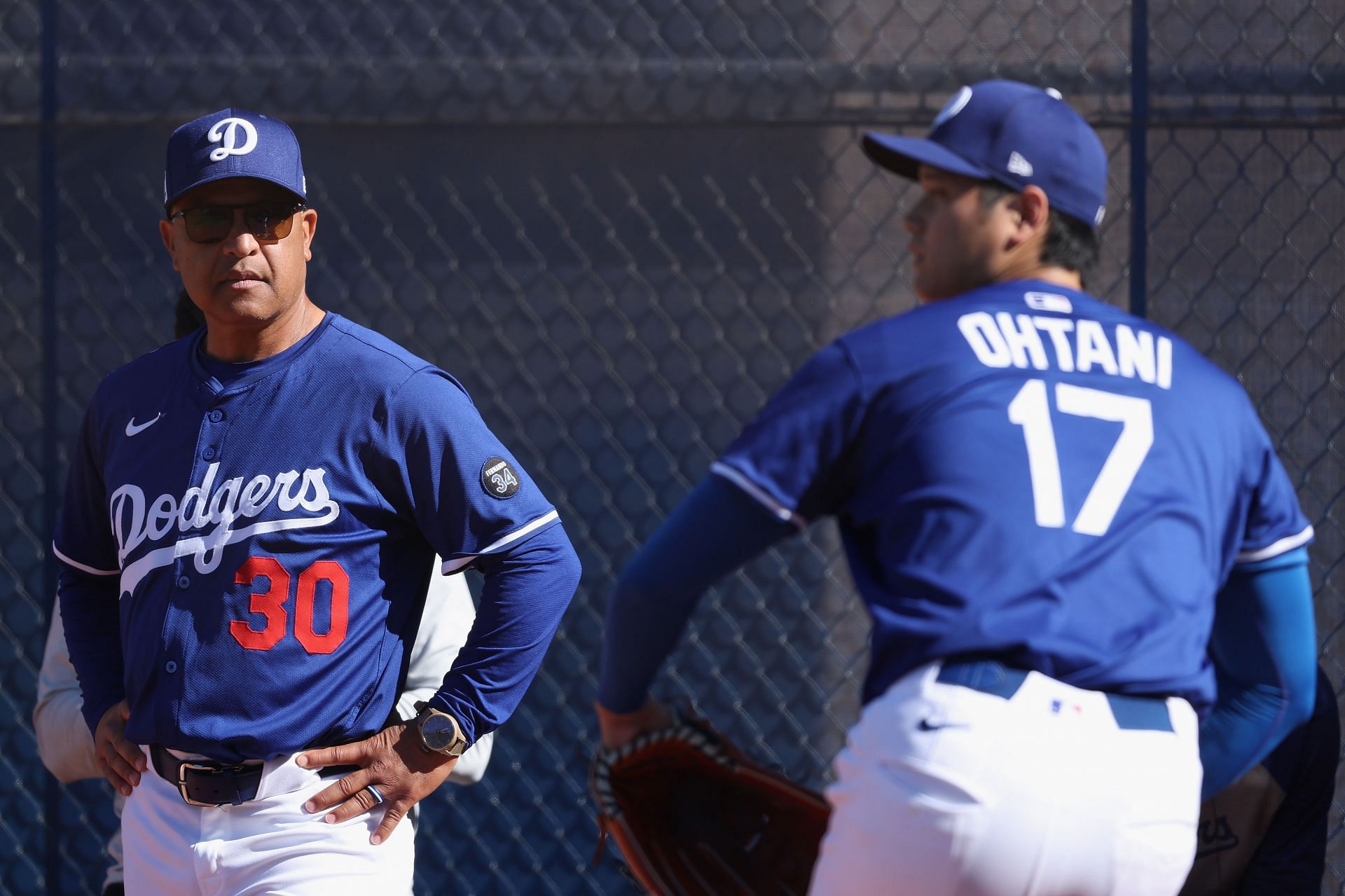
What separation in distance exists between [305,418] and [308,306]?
257mm

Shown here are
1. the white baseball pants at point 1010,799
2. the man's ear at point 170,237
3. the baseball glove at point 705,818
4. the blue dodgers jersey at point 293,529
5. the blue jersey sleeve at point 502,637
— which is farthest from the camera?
the man's ear at point 170,237

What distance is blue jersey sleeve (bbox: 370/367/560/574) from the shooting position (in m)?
1.96

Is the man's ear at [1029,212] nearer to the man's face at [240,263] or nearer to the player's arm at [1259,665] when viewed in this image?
the player's arm at [1259,665]

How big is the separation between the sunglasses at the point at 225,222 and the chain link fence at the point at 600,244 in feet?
5.89

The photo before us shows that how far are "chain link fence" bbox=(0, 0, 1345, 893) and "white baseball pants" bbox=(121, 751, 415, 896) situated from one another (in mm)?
1831

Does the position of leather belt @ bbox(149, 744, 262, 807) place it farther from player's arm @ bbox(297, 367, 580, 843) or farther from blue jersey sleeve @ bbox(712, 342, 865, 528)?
blue jersey sleeve @ bbox(712, 342, 865, 528)

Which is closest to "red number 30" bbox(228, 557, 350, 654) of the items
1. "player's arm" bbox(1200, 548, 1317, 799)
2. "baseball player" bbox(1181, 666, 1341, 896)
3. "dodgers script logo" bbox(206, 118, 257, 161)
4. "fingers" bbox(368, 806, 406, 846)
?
"fingers" bbox(368, 806, 406, 846)

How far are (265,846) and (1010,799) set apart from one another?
106 cm

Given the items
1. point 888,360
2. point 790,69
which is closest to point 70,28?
point 790,69

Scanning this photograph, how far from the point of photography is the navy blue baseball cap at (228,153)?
2.04m

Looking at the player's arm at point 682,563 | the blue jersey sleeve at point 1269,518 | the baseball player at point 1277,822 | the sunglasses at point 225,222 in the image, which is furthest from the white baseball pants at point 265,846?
the baseball player at point 1277,822

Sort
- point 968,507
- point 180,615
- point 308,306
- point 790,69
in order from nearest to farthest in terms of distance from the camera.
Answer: point 968,507, point 180,615, point 308,306, point 790,69

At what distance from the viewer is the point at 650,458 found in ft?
12.9

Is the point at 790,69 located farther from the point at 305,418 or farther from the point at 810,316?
the point at 305,418
